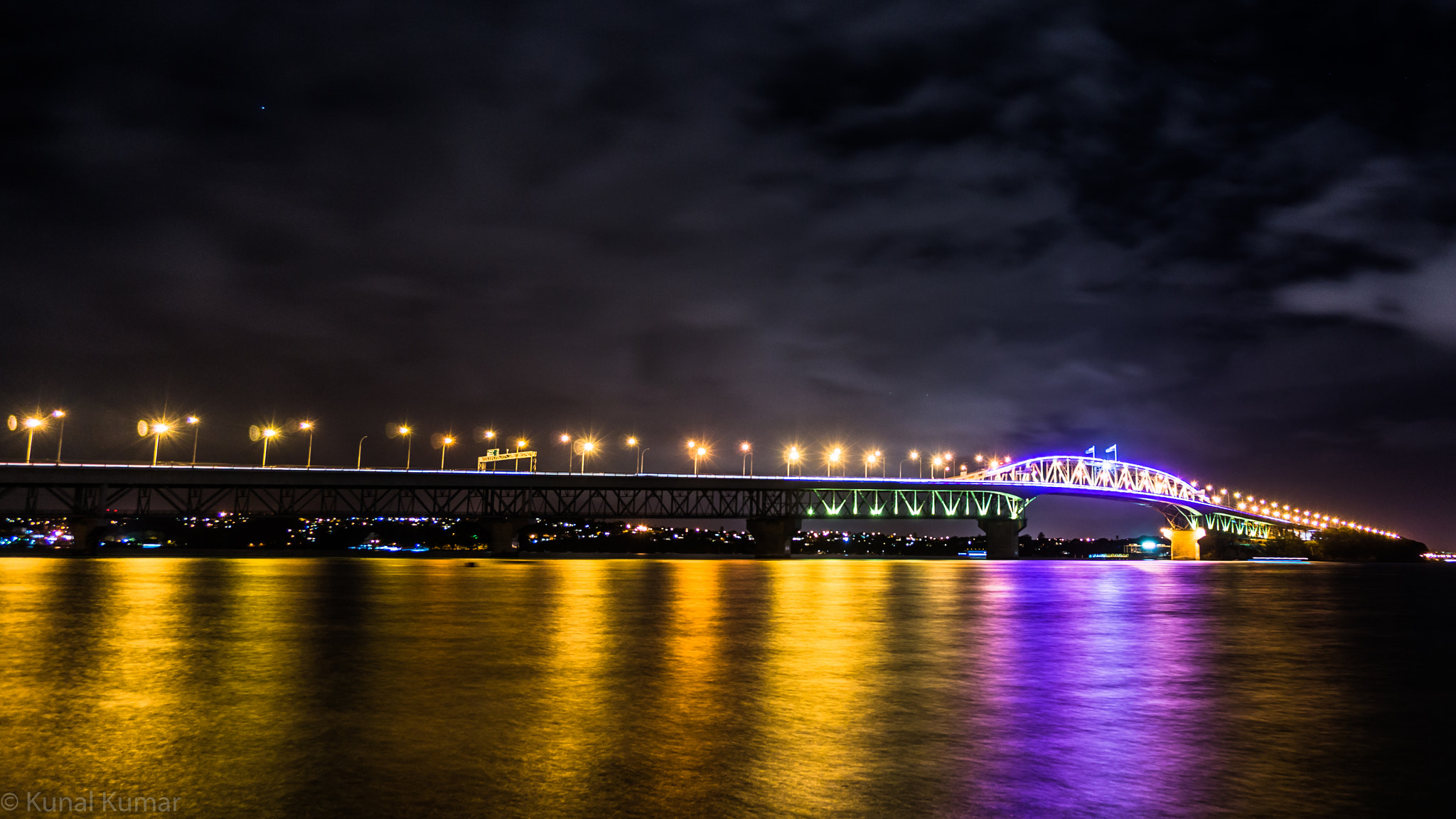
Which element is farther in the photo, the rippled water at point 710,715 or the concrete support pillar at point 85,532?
the concrete support pillar at point 85,532

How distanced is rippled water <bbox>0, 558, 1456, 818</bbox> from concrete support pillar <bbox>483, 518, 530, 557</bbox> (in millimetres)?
111276

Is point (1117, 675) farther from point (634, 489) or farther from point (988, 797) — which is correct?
point (634, 489)

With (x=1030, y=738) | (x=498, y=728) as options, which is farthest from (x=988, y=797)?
(x=498, y=728)

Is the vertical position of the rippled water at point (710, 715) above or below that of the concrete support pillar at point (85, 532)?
above

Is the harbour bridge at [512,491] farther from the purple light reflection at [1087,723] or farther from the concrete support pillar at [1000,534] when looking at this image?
the purple light reflection at [1087,723]

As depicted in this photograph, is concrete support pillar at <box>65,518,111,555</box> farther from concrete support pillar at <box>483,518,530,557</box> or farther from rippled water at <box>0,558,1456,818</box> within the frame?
rippled water at <box>0,558,1456,818</box>

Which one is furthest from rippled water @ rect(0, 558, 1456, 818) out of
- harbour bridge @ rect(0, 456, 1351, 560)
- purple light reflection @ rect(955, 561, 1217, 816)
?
harbour bridge @ rect(0, 456, 1351, 560)

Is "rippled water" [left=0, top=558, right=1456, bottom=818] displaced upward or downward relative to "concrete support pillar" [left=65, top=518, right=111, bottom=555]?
upward

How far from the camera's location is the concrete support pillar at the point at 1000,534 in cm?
17175

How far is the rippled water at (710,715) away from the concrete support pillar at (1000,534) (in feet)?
502

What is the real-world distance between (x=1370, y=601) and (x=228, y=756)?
1914 inches

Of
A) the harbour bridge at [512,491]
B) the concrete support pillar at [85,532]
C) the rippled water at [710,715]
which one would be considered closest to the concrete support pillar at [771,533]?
the harbour bridge at [512,491]

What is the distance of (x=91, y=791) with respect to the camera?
23.6 ft

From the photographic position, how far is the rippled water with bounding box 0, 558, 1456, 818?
7.27 m
